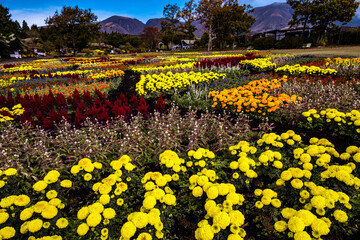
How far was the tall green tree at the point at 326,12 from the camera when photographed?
35156 mm

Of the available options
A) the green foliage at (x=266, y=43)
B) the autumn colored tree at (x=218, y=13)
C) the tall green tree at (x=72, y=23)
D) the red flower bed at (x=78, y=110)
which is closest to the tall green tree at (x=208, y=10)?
the autumn colored tree at (x=218, y=13)

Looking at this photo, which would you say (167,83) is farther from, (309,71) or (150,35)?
(150,35)

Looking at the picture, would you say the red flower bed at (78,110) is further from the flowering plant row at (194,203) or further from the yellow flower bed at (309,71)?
the yellow flower bed at (309,71)

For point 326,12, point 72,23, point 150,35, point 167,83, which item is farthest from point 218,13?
point 150,35

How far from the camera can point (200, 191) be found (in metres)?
2.27

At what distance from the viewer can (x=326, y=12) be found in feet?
118

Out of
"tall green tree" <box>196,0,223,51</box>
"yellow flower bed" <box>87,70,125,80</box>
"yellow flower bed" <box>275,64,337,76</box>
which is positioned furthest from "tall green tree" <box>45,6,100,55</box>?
"yellow flower bed" <box>275,64,337,76</box>

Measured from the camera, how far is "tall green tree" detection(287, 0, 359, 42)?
35.2m

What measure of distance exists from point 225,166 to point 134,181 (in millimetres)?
1658

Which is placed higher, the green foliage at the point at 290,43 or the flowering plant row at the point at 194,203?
the green foliage at the point at 290,43

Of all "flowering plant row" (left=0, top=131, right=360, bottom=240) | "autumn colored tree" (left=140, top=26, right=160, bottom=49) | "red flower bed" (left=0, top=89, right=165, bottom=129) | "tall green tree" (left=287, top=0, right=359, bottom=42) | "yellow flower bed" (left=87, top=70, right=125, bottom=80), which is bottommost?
"flowering plant row" (left=0, top=131, right=360, bottom=240)

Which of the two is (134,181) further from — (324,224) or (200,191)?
(324,224)

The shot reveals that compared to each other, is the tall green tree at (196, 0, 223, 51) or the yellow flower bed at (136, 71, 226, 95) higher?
the tall green tree at (196, 0, 223, 51)

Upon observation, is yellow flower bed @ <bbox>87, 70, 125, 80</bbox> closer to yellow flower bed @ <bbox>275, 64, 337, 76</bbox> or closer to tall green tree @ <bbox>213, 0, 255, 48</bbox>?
yellow flower bed @ <bbox>275, 64, 337, 76</bbox>
